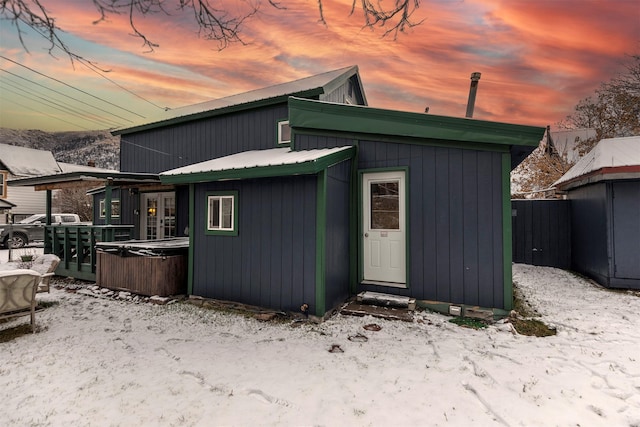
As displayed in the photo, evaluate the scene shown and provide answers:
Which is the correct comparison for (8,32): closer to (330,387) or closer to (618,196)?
(330,387)

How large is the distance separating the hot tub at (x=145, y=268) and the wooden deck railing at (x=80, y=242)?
2.02ft

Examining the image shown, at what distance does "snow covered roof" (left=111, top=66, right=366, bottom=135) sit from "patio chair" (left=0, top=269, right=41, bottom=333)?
6.16 m

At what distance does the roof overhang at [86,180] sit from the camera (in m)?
6.98

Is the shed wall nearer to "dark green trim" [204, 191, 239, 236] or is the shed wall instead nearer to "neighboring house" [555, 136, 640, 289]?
"neighboring house" [555, 136, 640, 289]

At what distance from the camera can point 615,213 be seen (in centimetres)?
637

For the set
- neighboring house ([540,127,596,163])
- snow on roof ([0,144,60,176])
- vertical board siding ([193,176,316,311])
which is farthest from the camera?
snow on roof ([0,144,60,176])

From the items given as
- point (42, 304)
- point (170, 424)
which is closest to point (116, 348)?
point (170, 424)

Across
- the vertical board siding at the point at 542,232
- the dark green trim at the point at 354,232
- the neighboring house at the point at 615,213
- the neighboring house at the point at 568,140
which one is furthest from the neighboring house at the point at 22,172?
the neighboring house at the point at 568,140

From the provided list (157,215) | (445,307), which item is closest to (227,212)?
(445,307)

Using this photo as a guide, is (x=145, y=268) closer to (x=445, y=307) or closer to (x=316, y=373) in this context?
(x=316, y=373)

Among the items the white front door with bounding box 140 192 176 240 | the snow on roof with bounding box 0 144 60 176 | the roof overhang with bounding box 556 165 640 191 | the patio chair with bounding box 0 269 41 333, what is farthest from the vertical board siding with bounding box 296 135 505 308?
the snow on roof with bounding box 0 144 60 176

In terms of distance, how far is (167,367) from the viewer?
3.18m

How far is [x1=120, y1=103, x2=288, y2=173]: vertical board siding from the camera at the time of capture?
8.28m

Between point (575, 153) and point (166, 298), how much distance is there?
21.1 m
